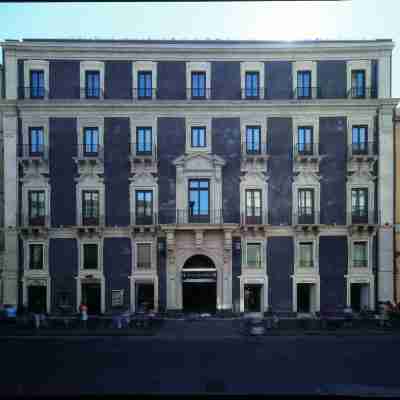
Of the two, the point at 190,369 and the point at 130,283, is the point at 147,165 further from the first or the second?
the point at 190,369

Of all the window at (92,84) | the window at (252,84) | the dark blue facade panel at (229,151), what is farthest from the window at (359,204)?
the window at (92,84)

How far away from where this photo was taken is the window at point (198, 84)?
17172 mm

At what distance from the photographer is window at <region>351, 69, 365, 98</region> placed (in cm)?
1703

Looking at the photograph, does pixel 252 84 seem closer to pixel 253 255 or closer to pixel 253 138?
pixel 253 138

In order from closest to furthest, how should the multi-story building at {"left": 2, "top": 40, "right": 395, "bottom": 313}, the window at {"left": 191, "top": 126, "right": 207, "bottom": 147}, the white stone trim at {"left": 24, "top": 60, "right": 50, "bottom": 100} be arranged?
1. the white stone trim at {"left": 24, "top": 60, "right": 50, "bottom": 100}
2. the multi-story building at {"left": 2, "top": 40, "right": 395, "bottom": 313}
3. the window at {"left": 191, "top": 126, "right": 207, "bottom": 147}

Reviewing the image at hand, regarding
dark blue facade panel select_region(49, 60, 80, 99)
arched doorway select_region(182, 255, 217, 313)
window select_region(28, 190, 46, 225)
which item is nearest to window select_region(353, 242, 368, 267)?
arched doorway select_region(182, 255, 217, 313)

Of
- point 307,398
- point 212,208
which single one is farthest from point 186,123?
point 307,398

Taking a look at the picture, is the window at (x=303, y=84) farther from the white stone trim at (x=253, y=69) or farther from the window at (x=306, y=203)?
the window at (x=306, y=203)

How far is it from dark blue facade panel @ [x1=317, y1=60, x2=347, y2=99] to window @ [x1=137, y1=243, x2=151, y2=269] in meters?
13.7

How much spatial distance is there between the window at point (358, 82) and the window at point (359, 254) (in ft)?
29.2

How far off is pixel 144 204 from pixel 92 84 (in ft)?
25.5

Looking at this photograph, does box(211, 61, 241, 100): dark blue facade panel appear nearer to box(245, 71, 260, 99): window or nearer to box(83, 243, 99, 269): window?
box(245, 71, 260, 99): window

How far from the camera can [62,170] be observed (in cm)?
1664

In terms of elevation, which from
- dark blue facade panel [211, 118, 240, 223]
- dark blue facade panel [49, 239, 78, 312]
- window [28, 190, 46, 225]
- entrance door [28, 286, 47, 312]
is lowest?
A: entrance door [28, 286, 47, 312]
